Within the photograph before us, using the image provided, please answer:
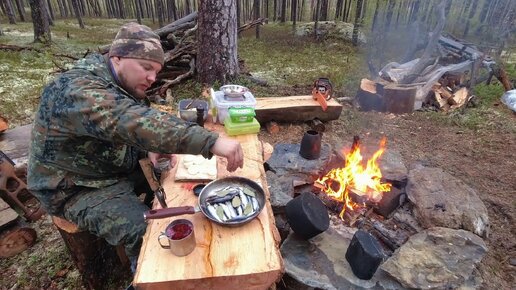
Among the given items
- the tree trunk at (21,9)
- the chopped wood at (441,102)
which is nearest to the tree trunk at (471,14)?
the chopped wood at (441,102)

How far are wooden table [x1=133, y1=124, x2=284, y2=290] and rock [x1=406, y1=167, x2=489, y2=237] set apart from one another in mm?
2173

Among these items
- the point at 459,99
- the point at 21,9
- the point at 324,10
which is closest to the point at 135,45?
the point at 459,99

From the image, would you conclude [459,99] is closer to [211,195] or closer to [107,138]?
[211,195]

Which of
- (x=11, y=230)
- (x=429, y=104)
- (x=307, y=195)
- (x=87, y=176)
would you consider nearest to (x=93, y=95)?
(x=87, y=176)

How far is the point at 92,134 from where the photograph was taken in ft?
7.25

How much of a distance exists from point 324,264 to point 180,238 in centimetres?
155

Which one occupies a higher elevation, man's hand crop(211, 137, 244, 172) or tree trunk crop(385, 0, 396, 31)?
man's hand crop(211, 137, 244, 172)

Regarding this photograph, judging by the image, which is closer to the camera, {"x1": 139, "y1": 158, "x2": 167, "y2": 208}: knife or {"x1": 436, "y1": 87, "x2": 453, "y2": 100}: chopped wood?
{"x1": 139, "y1": 158, "x2": 167, "y2": 208}: knife

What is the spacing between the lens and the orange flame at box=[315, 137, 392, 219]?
152 inches

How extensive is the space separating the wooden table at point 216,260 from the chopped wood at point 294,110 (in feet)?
11.4

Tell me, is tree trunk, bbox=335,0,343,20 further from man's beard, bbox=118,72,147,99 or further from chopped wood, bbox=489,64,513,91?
man's beard, bbox=118,72,147,99

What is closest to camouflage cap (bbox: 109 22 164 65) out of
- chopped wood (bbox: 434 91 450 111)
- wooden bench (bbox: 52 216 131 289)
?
wooden bench (bbox: 52 216 131 289)

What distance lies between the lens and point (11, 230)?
135 inches

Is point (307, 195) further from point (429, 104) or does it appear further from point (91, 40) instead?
point (91, 40)
